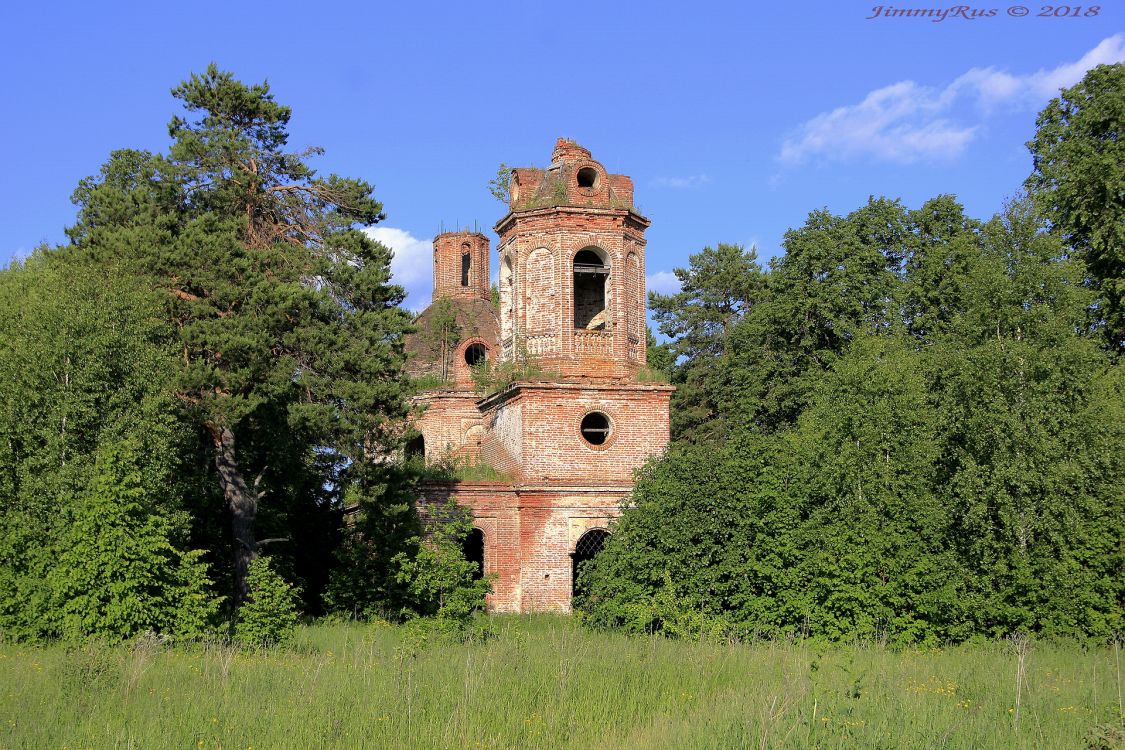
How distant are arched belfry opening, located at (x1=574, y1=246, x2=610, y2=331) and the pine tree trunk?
353 inches

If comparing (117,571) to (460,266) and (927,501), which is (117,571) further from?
(460,266)

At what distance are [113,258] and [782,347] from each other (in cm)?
1730

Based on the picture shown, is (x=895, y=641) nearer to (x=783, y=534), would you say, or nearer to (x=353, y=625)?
(x=783, y=534)

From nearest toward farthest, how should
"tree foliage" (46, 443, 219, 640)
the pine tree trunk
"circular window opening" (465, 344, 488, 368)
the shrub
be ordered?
"tree foliage" (46, 443, 219, 640) → the shrub → the pine tree trunk → "circular window opening" (465, 344, 488, 368)

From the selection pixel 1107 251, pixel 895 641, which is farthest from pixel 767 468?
pixel 1107 251

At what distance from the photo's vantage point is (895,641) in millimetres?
17500

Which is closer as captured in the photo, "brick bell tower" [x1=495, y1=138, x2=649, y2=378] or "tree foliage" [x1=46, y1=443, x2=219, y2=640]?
"tree foliage" [x1=46, y1=443, x2=219, y2=640]

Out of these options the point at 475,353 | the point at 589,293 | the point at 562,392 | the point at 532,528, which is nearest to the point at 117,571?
the point at 532,528

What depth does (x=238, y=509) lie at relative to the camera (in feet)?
67.9

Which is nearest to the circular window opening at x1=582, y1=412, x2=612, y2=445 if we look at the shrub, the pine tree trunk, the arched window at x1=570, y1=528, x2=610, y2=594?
the arched window at x1=570, y1=528, x2=610, y2=594

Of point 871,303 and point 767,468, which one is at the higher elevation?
point 871,303

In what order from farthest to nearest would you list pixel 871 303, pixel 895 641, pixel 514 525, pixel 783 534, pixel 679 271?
pixel 679 271
pixel 871 303
pixel 514 525
pixel 783 534
pixel 895 641

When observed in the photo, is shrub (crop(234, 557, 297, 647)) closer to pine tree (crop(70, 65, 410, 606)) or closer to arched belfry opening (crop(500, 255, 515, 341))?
pine tree (crop(70, 65, 410, 606))

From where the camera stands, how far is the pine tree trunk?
2056cm
